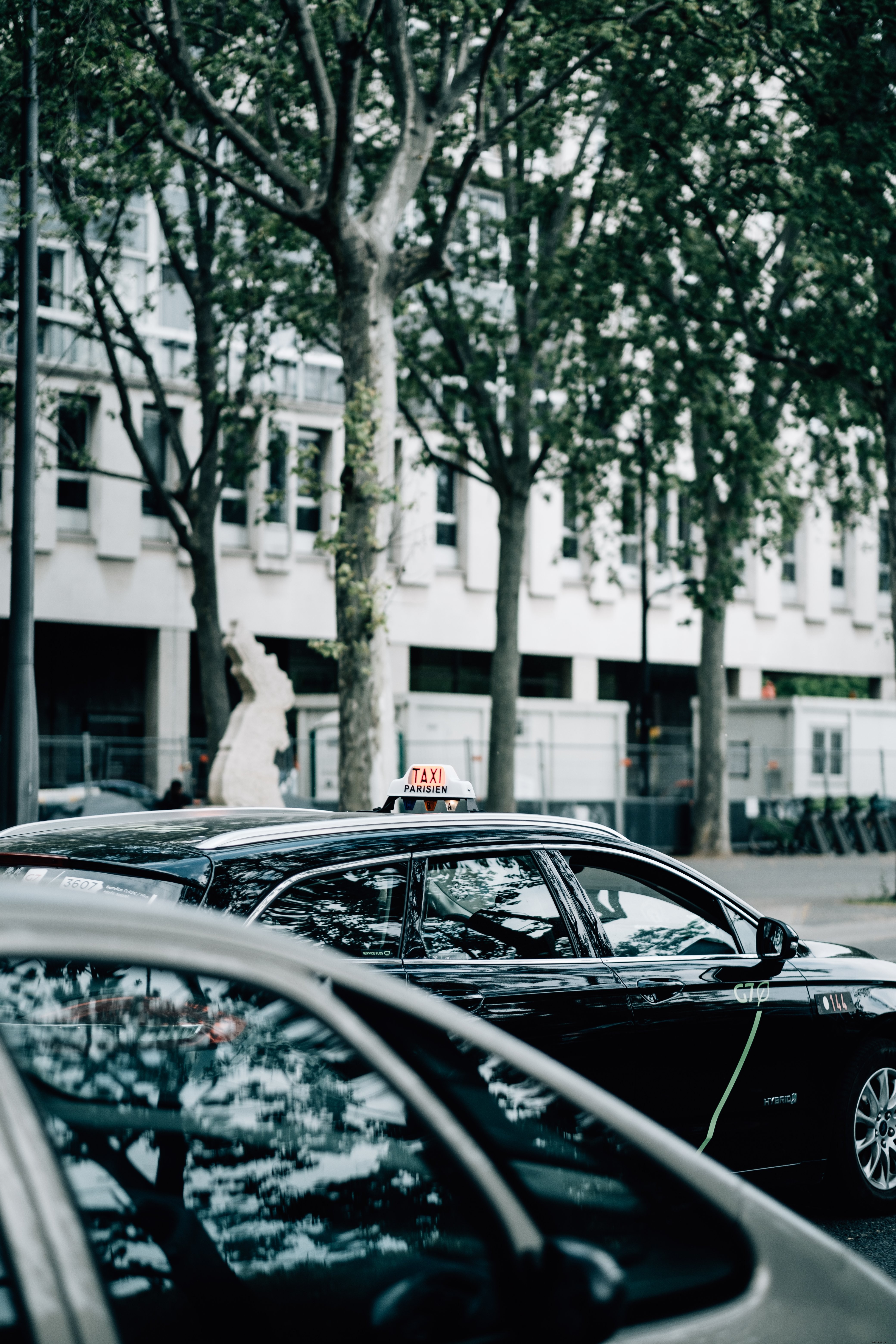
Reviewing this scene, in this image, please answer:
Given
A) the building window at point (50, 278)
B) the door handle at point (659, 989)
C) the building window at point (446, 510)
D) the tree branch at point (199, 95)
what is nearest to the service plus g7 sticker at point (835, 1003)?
the door handle at point (659, 989)

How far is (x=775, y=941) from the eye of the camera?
542 cm

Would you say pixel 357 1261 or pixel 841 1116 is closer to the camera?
pixel 357 1261

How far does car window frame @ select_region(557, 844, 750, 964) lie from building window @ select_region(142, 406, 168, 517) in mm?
31759

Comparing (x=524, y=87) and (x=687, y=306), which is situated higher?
(x=524, y=87)

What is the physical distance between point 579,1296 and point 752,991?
3737 millimetres

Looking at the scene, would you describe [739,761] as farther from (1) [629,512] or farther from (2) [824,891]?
(2) [824,891]

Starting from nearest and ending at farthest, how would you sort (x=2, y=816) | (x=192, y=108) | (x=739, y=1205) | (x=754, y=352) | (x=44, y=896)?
(x=44, y=896) < (x=739, y=1205) < (x=2, y=816) < (x=192, y=108) < (x=754, y=352)

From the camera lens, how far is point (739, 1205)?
212 centimetres

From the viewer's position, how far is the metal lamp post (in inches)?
507

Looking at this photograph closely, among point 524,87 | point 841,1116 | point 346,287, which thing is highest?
point 524,87

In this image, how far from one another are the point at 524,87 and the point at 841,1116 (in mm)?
18924

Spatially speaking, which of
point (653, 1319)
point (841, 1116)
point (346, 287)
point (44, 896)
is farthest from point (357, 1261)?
point (346, 287)

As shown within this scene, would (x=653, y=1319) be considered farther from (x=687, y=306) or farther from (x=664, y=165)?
(x=687, y=306)

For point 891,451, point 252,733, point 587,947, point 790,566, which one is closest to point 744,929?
point 587,947
